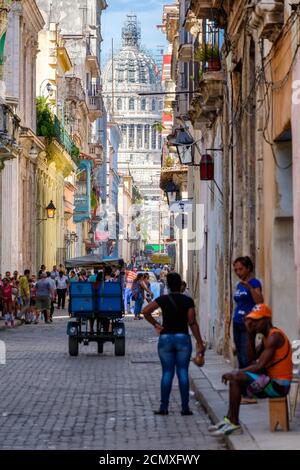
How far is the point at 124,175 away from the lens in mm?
182875

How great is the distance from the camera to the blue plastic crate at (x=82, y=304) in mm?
24109

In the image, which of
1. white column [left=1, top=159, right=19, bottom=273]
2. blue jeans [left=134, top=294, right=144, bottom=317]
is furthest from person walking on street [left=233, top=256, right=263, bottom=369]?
white column [left=1, top=159, right=19, bottom=273]

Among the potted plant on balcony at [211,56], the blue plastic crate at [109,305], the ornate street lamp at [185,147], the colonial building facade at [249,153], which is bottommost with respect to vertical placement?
the blue plastic crate at [109,305]

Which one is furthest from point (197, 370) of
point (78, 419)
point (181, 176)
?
point (181, 176)

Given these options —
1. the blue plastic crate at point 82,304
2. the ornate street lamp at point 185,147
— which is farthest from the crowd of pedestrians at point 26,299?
the blue plastic crate at point 82,304

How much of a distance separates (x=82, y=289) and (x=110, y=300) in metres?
0.52

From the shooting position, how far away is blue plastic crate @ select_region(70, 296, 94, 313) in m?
24.1

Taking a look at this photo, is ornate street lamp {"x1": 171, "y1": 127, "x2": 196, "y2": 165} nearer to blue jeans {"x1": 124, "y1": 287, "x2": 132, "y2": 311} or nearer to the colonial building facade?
the colonial building facade

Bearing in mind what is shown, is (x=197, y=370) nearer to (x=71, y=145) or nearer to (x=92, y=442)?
(x=92, y=442)

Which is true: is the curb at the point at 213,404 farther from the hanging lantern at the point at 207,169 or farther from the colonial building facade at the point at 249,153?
the hanging lantern at the point at 207,169

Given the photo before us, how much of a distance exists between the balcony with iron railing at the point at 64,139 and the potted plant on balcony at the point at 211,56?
3333 centimetres

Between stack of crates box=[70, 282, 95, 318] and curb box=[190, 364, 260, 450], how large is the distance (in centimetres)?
440

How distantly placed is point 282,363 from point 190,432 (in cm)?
157

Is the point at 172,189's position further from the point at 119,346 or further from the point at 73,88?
the point at 119,346
